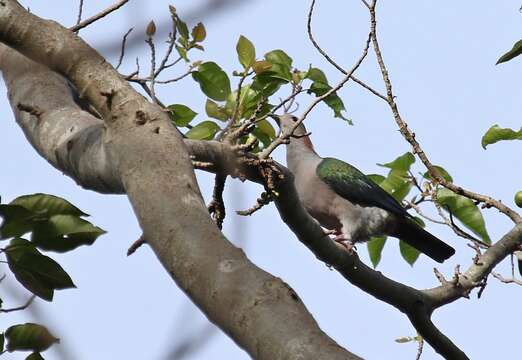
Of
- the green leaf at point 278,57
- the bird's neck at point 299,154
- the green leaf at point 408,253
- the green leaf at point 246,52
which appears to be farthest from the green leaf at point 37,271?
the bird's neck at point 299,154

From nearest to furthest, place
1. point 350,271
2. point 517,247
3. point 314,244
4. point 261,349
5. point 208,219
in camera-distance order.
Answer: point 261,349
point 208,219
point 314,244
point 350,271
point 517,247

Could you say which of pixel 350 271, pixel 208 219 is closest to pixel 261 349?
pixel 208 219

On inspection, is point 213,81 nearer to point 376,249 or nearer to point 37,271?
point 376,249

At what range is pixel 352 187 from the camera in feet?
21.2

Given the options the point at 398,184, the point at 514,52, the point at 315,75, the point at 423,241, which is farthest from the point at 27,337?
the point at 423,241

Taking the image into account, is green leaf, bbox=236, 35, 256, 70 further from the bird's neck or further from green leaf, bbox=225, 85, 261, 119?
the bird's neck

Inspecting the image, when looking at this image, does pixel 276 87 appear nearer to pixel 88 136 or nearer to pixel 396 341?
pixel 396 341

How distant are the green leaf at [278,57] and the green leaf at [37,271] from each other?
2270 mm

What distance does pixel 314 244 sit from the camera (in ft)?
11.5

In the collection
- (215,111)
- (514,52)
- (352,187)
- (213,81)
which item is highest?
(352,187)

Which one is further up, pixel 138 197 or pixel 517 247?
pixel 517 247

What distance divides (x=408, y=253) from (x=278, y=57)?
5.47 feet

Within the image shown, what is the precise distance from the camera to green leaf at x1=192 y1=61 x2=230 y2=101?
444 cm

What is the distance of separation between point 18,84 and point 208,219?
5.70ft
